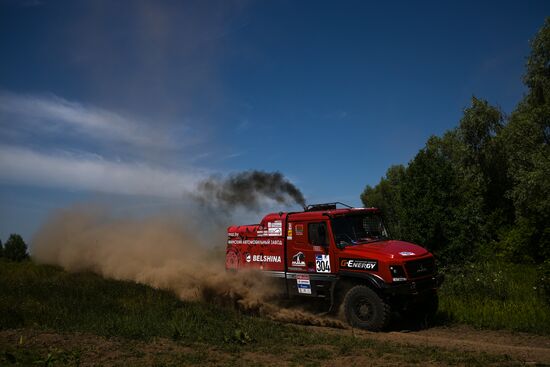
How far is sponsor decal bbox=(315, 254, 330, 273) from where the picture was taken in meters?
12.3

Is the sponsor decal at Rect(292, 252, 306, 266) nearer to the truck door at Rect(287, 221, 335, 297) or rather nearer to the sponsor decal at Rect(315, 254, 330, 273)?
the truck door at Rect(287, 221, 335, 297)

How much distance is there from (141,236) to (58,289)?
866 cm

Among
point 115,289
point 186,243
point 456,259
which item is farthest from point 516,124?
point 115,289

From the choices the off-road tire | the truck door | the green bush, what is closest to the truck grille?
the off-road tire

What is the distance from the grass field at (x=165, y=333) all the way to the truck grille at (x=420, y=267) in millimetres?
2240

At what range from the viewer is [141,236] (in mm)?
22562

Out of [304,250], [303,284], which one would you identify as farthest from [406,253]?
[303,284]

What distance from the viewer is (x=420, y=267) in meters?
11.3

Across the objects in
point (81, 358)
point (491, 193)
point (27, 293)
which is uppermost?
point (491, 193)

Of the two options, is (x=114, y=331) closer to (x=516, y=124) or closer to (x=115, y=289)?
(x=115, y=289)

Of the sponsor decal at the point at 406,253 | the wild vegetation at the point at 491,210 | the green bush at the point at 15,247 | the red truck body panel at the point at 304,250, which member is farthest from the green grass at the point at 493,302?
the green bush at the point at 15,247

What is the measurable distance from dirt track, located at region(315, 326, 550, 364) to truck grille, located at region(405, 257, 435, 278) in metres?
1.49

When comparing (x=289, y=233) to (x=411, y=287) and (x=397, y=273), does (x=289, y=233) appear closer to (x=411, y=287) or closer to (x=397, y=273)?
(x=397, y=273)

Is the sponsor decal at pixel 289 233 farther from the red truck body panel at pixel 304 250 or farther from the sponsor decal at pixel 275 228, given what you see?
the sponsor decal at pixel 275 228
